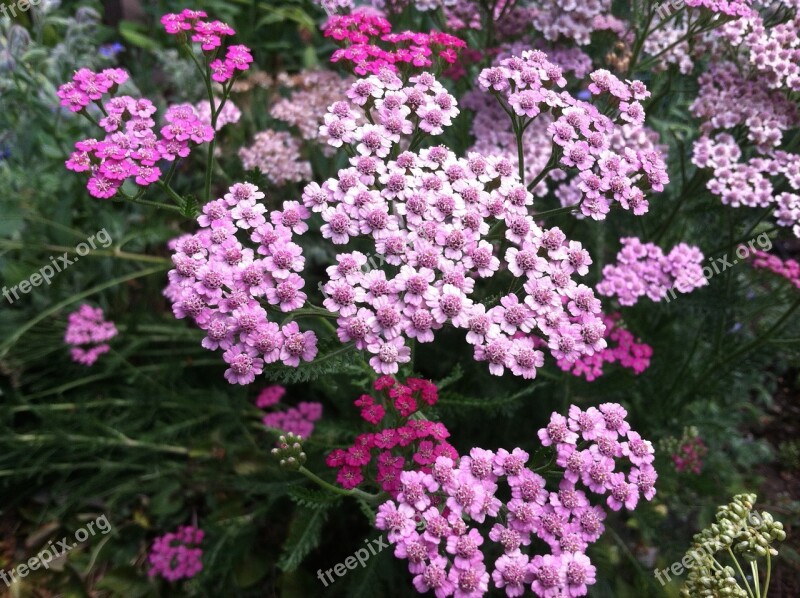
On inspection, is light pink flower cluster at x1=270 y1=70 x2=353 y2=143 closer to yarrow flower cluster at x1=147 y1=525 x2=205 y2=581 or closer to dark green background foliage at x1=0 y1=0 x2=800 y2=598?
dark green background foliage at x1=0 y1=0 x2=800 y2=598

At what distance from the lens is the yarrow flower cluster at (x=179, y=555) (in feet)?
9.39

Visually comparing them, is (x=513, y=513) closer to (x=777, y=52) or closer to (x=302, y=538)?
(x=302, y=538)

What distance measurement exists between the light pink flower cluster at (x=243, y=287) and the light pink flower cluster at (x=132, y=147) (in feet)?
0.92

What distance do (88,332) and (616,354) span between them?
2.62m

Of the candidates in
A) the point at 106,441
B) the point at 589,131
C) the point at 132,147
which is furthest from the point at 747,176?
the point at 106,441

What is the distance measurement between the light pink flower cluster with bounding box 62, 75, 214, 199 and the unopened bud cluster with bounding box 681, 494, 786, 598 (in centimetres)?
194

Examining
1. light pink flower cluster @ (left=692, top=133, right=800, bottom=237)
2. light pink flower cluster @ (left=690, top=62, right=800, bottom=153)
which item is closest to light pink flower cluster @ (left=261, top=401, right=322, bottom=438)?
light pink flower cluster @ (left=692, top=133, right=800, bottom=237)

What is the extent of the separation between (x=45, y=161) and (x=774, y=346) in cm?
417

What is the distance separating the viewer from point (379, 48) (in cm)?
230

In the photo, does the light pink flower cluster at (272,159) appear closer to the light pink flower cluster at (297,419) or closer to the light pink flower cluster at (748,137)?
the light pink flower cluster at (297,419)

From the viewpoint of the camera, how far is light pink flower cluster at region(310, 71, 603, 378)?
178 centimetres

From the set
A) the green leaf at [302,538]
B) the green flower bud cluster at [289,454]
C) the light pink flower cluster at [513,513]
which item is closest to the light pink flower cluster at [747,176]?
the light pink flower cluster at [513,513]

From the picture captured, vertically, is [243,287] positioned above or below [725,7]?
below

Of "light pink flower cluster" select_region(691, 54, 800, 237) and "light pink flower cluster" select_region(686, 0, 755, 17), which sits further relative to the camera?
"light pink flower cluster" select_region(691, 54, 800, 237)
